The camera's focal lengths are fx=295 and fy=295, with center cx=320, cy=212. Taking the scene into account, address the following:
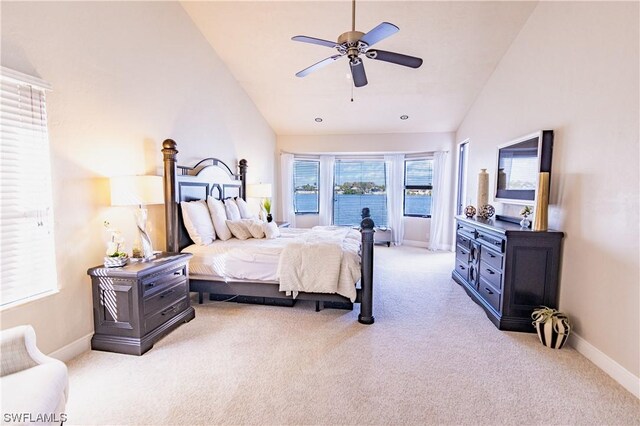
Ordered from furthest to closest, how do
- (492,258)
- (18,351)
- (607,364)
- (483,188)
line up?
(483,188) → (492,258) → (607,364) → (18,351)

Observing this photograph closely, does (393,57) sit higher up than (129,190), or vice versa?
(393,57)

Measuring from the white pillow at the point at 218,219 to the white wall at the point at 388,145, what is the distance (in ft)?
11.5

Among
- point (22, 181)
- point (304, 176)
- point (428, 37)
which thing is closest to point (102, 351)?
point (22, 181)

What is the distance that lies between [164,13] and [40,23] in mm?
1538

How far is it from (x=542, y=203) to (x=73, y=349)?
14.1 feet

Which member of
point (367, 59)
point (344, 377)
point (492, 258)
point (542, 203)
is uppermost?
point (367, 59)

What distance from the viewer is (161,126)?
3371mm

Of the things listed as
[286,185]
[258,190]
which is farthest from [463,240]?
[286,185]

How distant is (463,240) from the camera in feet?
13.6

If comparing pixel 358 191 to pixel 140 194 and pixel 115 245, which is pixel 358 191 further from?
pixel 115 245

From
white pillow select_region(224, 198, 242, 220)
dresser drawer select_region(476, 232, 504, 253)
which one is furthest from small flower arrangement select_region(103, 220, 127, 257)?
dresser drawer select_region(476, 232, 504, 253)

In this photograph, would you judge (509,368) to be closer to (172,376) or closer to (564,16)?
(172,376)

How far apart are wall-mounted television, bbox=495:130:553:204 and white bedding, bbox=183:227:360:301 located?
6.45 feet

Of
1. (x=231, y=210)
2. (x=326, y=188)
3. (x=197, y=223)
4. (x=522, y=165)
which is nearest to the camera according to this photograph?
(x=522, y=165)
